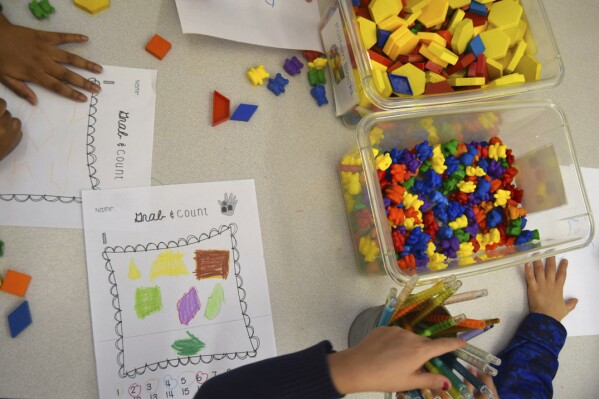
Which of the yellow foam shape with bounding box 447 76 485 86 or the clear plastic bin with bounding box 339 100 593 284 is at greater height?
the yellow foam shape with bounding box 447 76 485 86

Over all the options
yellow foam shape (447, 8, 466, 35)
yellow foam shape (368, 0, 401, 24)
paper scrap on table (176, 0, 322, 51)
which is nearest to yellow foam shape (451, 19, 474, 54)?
yellow foam shape (447, 8, 466, 35)

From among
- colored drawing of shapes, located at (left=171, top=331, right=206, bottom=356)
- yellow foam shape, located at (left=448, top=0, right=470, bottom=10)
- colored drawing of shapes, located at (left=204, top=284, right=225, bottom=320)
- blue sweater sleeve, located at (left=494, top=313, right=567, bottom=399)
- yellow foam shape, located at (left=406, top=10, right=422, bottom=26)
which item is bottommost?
blue sweater sleeve, located at (left=494, top=313, right=567, bottom=399)

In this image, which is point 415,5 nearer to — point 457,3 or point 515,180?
point 457,3

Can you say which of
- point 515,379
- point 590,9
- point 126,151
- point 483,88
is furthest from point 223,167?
point 590,9

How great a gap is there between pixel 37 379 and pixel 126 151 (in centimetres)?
29

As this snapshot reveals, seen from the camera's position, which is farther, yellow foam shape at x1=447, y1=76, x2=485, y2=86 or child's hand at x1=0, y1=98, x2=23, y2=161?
yellow foam shape at x1=447, y1=76, x2=485, y2=86

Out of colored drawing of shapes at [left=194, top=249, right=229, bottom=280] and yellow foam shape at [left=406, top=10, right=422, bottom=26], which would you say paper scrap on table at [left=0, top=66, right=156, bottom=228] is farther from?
yellow foam shape at [left=406, top=10, right=422, bottom=26]

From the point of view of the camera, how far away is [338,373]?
445mm

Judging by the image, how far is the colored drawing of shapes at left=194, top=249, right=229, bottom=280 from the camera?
0.61 metres

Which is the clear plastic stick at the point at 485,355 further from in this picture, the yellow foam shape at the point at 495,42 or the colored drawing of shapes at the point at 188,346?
the yellow foam shape at the point at 495,42

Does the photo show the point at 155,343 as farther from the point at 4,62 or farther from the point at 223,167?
the point at 4,62

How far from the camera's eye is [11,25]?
1.96ft

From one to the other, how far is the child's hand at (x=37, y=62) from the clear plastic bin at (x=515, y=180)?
0.38m

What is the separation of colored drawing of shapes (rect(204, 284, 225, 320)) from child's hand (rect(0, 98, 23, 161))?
0.98 ft
